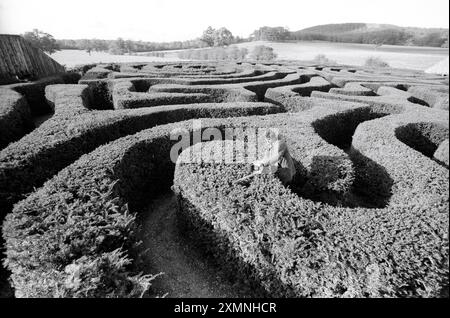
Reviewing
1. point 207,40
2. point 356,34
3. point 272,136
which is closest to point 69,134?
point 272,136

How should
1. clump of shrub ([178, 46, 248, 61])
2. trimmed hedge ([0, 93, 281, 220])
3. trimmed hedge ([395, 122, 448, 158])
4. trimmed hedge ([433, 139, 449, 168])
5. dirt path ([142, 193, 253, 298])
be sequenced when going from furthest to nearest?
clump of shrub ([178, 46, 248, 61]) → trimmed hedge ([0, 93, 281, 220]) → trimmed hedge ([395, 122, 448, 158]) → dirt path ([142, 193, 253, 298]) → trimmed hedge ([433, 139, 449, 168])

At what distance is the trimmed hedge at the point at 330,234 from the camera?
3848mm

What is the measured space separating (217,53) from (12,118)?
132ft

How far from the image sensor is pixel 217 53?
45531mm

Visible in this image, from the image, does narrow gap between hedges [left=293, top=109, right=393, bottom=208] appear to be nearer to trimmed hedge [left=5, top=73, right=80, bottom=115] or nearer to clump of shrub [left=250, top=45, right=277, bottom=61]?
trimmed hedge [left=5, top=73, right=80, bottom=115]

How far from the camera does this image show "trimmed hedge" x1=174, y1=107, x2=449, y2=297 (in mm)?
3848

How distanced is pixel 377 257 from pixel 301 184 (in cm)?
313

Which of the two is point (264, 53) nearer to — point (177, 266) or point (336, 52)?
point (336, 52)

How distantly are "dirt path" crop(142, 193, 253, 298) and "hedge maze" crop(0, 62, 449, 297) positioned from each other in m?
0.31

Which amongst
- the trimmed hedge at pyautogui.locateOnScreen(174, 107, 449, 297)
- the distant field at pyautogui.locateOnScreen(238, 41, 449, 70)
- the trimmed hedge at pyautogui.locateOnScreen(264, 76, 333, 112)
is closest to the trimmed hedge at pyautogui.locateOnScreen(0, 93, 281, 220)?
the trimmed hedge at pyautogui.locateOnScreen(264, 76, 333, 112)

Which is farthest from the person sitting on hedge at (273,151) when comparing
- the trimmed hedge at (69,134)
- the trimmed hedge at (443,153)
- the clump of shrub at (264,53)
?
the clump of shrub at (264,53)

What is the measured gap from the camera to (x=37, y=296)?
3318 millimetres

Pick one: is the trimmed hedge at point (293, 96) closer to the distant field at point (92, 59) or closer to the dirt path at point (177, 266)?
the dirt path at point (177, 266)
